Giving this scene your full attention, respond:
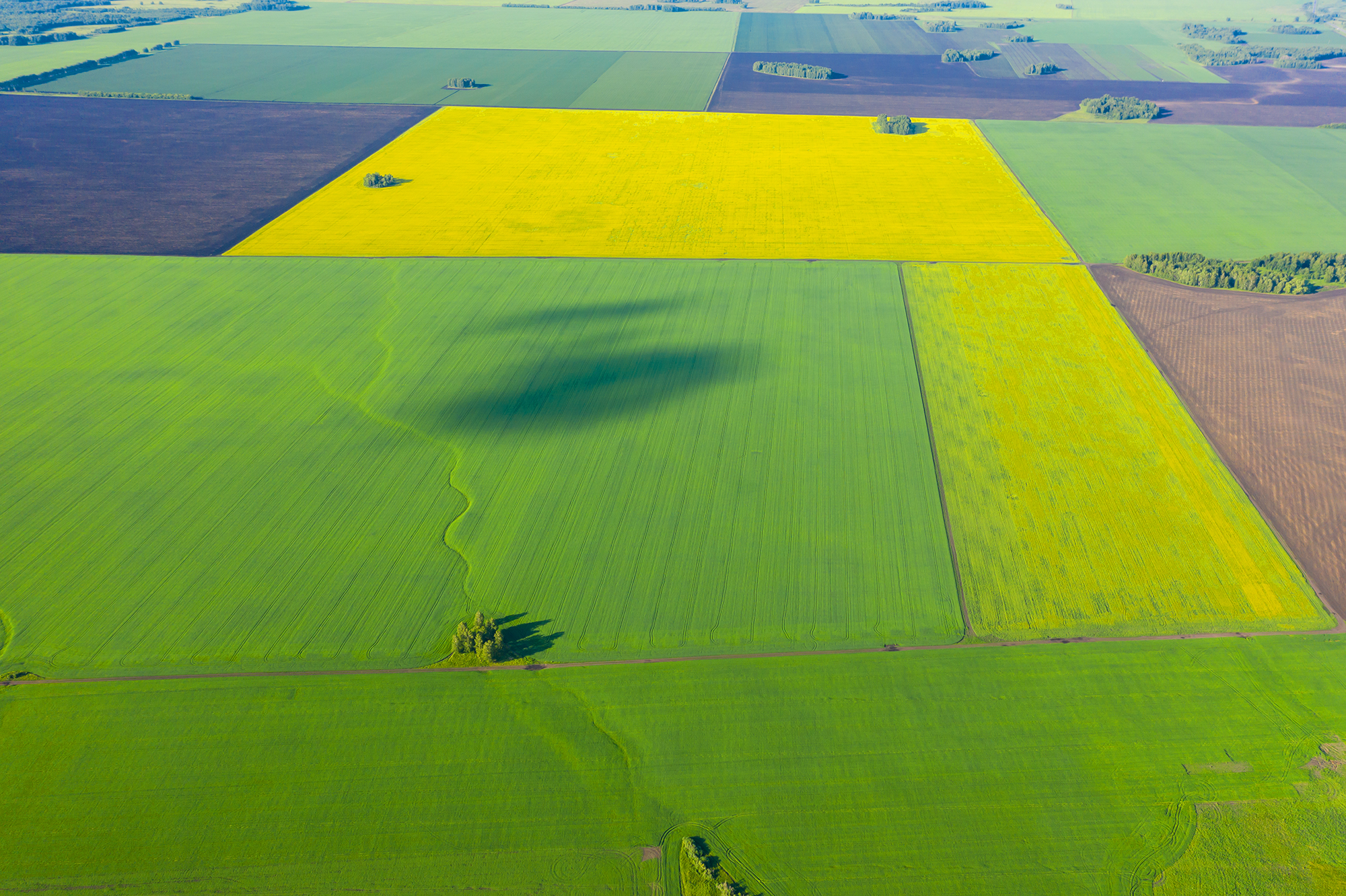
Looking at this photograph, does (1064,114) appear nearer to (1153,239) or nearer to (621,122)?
(1153,239)

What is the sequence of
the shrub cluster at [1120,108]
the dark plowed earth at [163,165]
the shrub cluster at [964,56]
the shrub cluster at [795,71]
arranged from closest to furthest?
the dark plowed earth at [163,165], the shrub cluster at [1120,108], the shrub cluster at [795,71], the shrub cluster at [964,56]

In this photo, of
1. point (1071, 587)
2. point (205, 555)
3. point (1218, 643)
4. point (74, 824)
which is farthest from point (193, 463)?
point (1218, 643)

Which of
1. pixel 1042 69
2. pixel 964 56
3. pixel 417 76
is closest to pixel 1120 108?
pixel 1042 69

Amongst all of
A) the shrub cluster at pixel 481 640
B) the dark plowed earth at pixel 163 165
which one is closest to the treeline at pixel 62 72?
the dark plowed earth at pixel 163 165

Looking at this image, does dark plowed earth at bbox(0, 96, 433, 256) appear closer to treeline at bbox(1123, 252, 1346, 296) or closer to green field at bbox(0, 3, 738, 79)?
green field at bbox(0, 3, 738, 79)

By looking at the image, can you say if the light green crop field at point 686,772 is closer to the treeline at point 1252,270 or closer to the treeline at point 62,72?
the treeline at point 1252,270

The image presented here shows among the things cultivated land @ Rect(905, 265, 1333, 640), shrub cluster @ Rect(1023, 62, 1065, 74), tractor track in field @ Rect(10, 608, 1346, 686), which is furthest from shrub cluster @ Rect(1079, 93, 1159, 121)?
tractor track in field @ Rect(10, 608, 1346, 686)

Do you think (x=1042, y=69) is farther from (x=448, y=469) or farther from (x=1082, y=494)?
(x=448, y=469)
